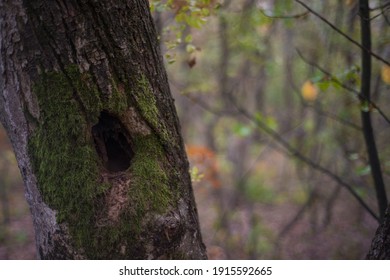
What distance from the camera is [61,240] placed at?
1567mm

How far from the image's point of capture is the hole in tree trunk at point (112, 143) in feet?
5.53

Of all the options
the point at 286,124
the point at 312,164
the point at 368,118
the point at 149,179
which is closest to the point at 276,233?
the point at 286,124

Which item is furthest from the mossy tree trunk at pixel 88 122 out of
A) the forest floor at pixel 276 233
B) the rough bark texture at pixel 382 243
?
the forest floor at pixel 276 233

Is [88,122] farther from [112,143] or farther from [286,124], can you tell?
Result: [286,124]

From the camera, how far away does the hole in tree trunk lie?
1686 mm

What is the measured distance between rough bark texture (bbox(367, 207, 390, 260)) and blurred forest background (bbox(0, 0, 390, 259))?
1253 mm

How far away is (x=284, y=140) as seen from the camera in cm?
635

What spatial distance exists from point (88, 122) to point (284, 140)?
5.27 meters

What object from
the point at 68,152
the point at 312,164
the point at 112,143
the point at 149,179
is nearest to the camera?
the point at 68,152

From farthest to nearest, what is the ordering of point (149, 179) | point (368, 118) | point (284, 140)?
1. point (284, 140)
2. point (368, 118)
3. point (149, 179)

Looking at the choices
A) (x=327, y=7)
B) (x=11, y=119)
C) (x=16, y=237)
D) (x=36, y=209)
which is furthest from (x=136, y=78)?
(x=16, y=237)

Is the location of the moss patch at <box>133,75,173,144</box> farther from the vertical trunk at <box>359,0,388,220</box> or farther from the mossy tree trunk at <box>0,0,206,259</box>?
the vertical trunk at <box>359,0,388,220</box>

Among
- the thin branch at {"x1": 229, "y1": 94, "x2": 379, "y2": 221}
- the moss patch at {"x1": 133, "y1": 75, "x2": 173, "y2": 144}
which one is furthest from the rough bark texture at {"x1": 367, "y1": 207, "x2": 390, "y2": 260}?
the moss patch at {"x1": 133, "y1": 75, "x2": 173, "y2": 144}
